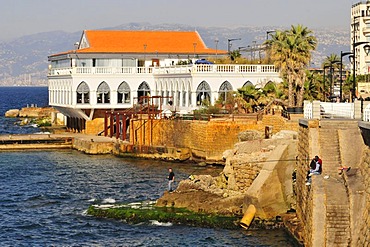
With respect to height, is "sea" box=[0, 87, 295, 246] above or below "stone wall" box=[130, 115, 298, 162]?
below

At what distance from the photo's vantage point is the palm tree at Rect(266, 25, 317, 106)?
61438mm

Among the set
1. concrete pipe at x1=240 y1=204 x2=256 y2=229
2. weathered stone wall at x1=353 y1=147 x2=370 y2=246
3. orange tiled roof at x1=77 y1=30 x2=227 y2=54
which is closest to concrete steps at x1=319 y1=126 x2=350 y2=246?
weathered stone wall at x1=353 y1=147 x2=370 y2=246

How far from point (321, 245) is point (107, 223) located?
1324cm

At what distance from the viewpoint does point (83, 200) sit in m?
Answer: 45.5

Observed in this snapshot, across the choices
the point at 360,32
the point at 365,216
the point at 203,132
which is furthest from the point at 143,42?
the point at 365,216

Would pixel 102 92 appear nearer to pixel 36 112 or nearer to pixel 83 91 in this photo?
pixel 83 91

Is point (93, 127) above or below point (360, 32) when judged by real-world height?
below

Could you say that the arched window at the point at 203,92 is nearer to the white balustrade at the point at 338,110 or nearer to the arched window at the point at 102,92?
the arched window at the point at 102,92

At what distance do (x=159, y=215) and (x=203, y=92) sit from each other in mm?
32205

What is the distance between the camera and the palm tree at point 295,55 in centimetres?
6144

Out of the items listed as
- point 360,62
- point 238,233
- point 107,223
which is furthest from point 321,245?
point 360,62

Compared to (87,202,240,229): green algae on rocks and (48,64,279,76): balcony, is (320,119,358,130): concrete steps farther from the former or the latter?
(48,64,279,76): balcony

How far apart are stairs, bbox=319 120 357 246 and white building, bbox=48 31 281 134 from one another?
36.8 meters

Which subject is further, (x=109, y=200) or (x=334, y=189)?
(x=109, y=200)
